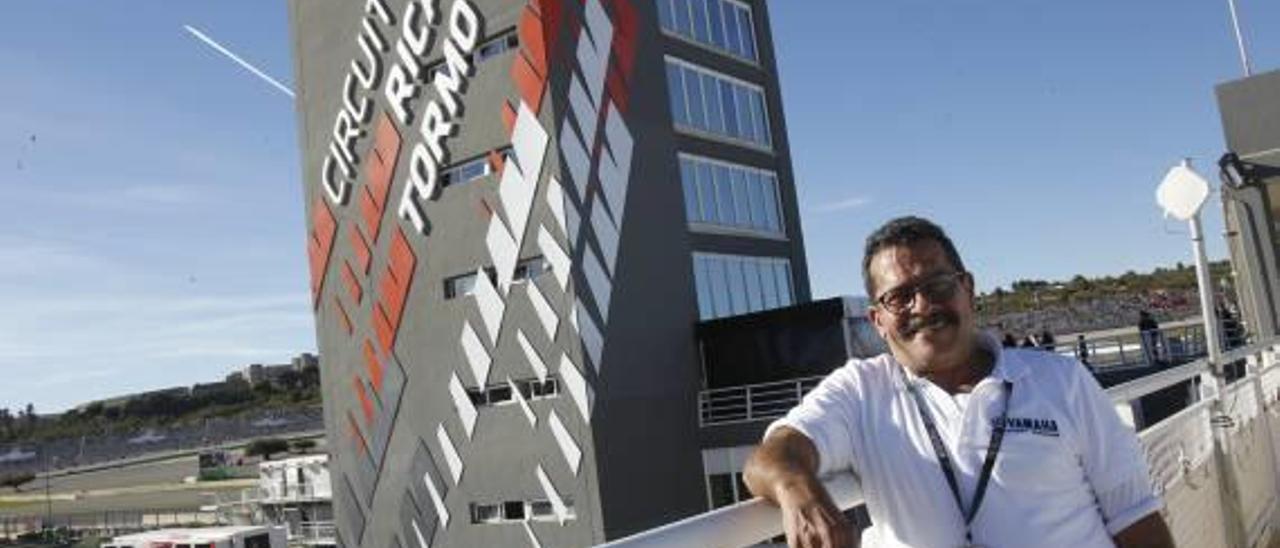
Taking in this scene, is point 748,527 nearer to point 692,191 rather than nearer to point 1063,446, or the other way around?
point 1063,446

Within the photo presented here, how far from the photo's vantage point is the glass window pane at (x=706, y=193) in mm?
29303

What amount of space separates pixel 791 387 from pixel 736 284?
4478 millimetres

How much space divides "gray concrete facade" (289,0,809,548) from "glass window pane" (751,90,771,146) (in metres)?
0.87

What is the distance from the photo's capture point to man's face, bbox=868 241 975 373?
2.57 meters

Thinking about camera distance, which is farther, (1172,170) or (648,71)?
(648,71)

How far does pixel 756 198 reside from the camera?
31.8m

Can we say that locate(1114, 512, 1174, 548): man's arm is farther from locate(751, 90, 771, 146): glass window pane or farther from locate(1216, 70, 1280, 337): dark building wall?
locate(751, 90, 771, 146): glass window pane

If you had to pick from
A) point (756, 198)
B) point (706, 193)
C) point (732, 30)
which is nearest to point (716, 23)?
point (732, 30)

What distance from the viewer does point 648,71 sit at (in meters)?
28.2

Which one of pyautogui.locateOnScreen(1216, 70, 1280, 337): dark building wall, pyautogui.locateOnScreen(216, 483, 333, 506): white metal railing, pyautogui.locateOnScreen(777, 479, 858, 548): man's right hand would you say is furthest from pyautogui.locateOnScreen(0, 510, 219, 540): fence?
pyautogui.locateOnScreen(777, 479, 858, 548): man's right hand

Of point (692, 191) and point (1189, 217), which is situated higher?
point (692, 191)

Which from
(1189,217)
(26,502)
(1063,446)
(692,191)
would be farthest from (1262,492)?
(26,502)

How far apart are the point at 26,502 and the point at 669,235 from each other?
11212 centimetres

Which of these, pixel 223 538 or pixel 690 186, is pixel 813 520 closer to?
pixel 690 186
